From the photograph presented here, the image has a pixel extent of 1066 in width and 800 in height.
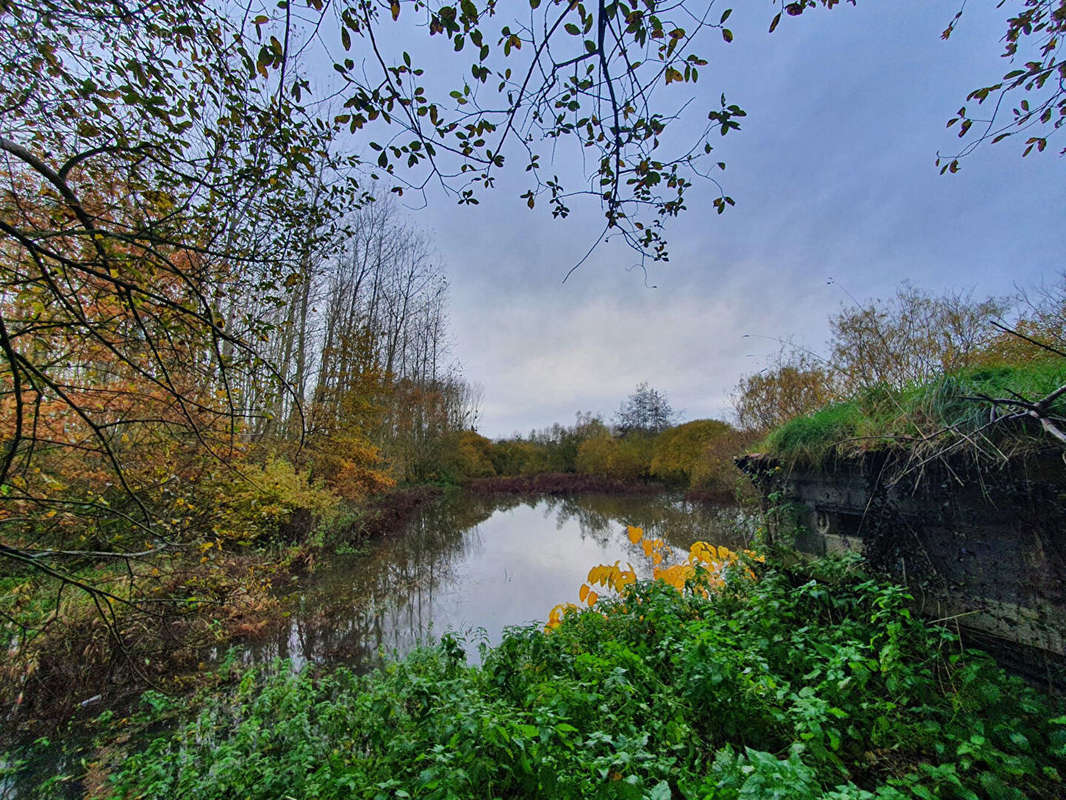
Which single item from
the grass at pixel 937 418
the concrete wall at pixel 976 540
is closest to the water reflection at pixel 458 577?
the grass at pixel 937 418

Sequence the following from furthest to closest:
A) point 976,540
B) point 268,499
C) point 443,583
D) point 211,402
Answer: point 443,583 < point 268,499 < point 211,402 < point 976,540

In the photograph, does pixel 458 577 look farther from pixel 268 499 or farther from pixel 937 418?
pixel 937 418

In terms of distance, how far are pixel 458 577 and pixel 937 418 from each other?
8128 millimetres

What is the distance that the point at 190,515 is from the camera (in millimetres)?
4961

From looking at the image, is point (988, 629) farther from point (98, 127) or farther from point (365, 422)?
point (365, 422)

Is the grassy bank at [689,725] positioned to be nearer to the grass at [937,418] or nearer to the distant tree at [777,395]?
the grass at [937,418]

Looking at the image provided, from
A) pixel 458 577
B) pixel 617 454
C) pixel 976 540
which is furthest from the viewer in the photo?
pixel 617 454

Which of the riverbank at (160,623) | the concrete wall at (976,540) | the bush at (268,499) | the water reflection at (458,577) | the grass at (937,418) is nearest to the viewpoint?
the concrete wall at (976,540)

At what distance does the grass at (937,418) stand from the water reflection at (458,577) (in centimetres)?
209

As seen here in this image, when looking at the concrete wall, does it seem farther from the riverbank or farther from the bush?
the bush

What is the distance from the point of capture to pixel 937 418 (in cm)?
273

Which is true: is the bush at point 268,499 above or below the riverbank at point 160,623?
above

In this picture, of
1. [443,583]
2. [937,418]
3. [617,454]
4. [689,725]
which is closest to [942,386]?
[937,418]

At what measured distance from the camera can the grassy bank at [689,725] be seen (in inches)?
59.8
